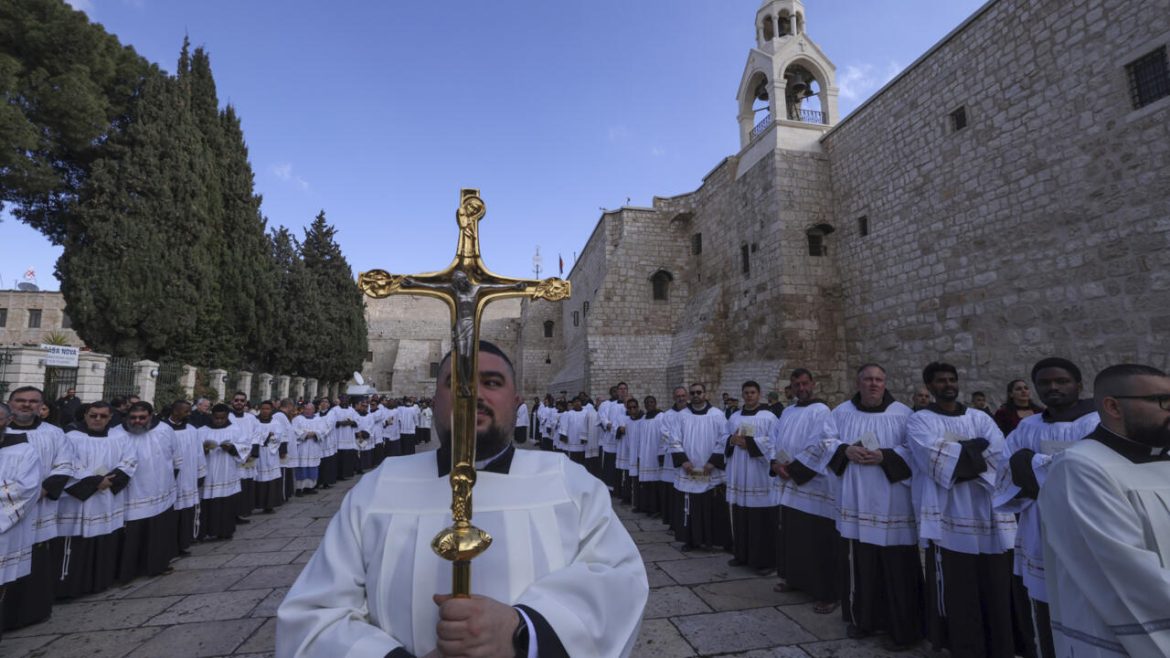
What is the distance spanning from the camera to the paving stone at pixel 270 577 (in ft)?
16.1

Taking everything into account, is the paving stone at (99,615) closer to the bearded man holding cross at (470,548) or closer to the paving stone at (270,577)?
the paving stone at (270,577)

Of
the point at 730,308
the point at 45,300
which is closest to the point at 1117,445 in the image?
the point at 730,308

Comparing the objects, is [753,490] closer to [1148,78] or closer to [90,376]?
[1148,78]

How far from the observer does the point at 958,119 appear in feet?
33.3

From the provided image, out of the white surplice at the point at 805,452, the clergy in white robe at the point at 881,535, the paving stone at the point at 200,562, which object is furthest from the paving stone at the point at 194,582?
the clergy in white robe at the point at 881,535

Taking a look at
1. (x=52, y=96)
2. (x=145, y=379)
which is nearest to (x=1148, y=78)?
(x=145, y=379)

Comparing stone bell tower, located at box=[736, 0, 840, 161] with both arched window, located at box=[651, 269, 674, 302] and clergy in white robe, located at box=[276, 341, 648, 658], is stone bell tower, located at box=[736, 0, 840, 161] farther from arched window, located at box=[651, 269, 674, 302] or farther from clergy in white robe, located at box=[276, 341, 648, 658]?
clergy in white robe, located at box=[276, 341, 648, 658]

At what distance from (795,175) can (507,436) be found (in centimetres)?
1420

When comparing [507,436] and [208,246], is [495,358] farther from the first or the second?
[208,246]

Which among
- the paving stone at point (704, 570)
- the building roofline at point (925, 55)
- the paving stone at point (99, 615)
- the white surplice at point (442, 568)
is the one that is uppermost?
the building roofline at point (925, 55)

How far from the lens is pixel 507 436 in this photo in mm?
1691

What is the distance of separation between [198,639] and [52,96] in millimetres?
16217

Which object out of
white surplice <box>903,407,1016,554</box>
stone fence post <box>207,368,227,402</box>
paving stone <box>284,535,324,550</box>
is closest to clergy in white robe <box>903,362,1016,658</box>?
white surplice <box>903,407,1016,554</box>

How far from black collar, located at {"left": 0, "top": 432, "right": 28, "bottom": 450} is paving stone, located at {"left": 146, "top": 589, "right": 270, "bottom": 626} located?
163 cm
